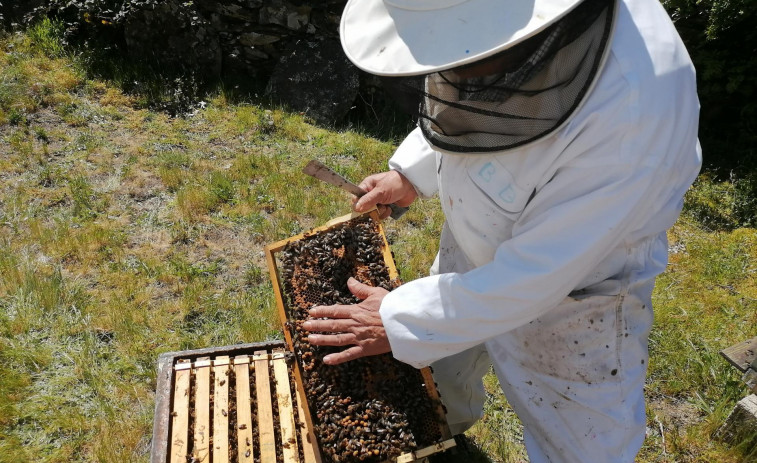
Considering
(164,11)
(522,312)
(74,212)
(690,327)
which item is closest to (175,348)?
(74,212)

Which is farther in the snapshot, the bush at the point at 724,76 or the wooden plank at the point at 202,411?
the bush at the point at 724,76

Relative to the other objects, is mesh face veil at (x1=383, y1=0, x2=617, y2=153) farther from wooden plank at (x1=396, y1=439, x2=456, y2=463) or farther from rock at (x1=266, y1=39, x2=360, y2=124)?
rock at (x1=266, y1=39, x2=360, y2=124)

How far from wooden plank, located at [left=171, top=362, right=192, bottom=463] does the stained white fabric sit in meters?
1.38

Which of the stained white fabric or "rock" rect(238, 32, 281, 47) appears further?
"rock" rect(238, 32, 281, 47)

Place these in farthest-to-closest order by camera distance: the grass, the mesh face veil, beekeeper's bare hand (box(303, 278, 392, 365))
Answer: the grass
beekeeper's bare hand (box(303, 278, 392, 365))
the mesh face veil

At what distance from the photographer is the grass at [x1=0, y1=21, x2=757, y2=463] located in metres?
3.53

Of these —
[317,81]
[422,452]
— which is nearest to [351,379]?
[422,452]

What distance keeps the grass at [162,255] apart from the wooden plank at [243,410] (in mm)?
713

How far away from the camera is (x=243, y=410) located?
3033 millimetres

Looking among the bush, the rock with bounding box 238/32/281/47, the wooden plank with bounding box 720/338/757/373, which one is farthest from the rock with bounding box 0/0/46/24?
the wooden plank with bounding box 720/338/757/373

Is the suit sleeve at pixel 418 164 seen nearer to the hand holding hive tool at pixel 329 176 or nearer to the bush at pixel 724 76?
the hand holding hive tool at pixel 329 176

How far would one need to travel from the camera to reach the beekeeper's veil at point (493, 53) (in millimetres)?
1597

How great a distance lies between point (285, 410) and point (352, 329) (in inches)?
38.0

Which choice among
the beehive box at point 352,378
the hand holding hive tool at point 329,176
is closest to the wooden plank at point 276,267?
the beehive box at point 352,378
